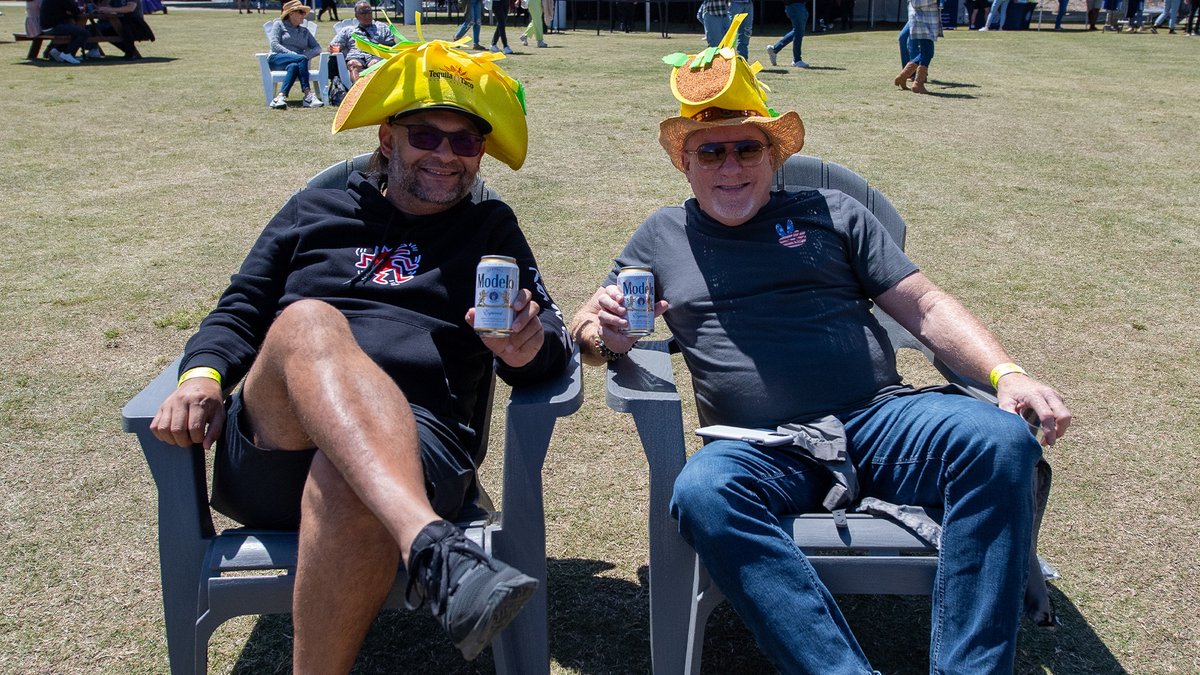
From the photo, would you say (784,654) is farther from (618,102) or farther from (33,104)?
(33,104)

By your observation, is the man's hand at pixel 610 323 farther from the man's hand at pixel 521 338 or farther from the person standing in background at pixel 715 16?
the person standing in background at pixel 715 16

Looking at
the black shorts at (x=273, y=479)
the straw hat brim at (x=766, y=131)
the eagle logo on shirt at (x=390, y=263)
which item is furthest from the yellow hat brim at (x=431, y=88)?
the black shorts at (x=273, y=479)

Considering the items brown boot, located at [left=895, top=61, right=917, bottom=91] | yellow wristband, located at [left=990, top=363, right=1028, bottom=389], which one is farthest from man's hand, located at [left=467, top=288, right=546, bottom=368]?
brown boot, located at [left=895, top=61, right=917, bottom=91]

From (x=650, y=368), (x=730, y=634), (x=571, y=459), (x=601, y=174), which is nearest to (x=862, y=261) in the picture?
(x=650, y=368)

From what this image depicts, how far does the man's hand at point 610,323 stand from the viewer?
2528 mm

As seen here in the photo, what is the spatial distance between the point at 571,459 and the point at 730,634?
3.65 ft

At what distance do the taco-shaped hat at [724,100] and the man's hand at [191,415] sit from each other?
54.4 inches

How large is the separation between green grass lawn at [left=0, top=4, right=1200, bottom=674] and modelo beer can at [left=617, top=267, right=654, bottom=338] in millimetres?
834

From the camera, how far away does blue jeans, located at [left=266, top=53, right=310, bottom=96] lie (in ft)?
37.4

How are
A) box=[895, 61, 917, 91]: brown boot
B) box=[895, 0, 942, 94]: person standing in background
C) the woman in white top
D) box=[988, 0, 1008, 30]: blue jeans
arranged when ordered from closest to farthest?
1. the woman in white top
2. box=[895, 0, 942, 94]: person standing in background
3. box=[895, 61, 917, 91]: brown boot
4. box=[988, 0, 1008, 30]: blue jeans

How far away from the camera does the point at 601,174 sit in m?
7.68

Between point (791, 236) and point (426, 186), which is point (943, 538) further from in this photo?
point (426, 186)

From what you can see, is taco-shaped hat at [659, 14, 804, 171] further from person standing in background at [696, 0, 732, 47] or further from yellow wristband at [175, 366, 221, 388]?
person standing in background at [696, 0, 732, 47]

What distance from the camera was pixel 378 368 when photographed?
91.0 inches
